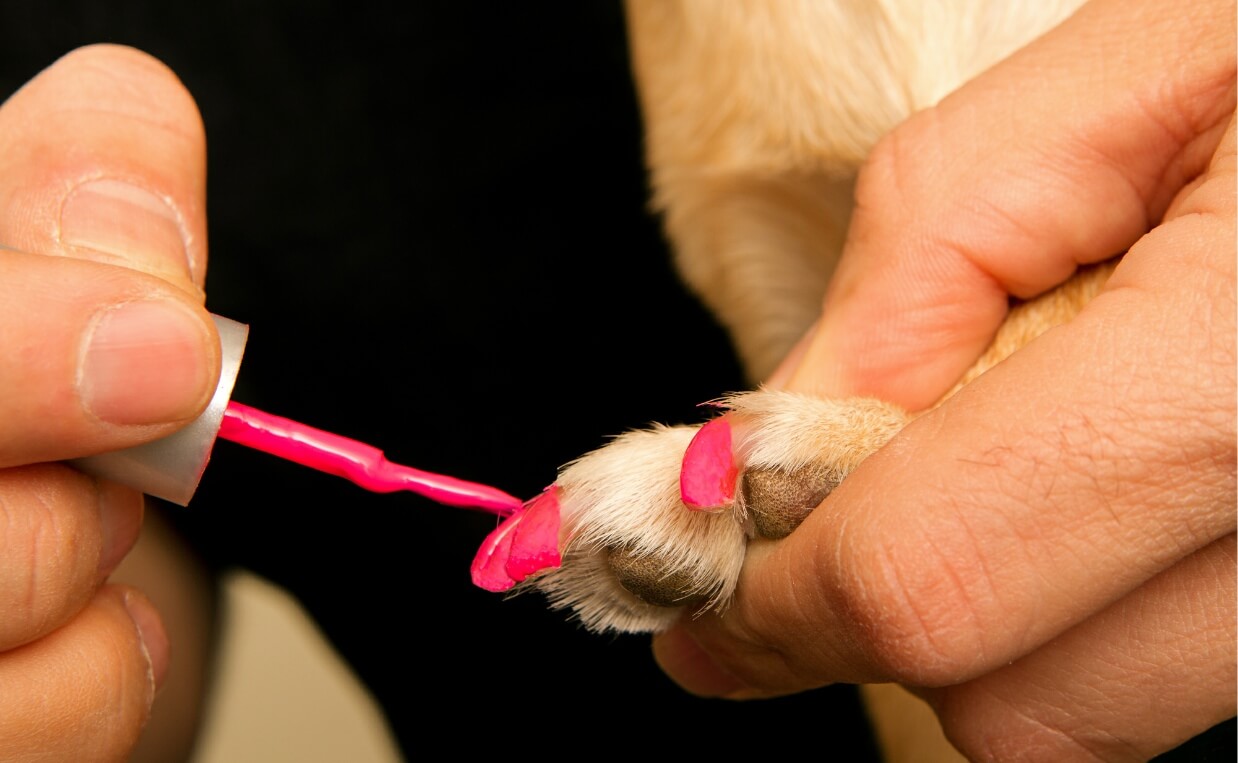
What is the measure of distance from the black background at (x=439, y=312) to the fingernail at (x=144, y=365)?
409mm

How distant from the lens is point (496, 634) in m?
1.03

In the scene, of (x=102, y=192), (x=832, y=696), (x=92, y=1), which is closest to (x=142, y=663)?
(x=102, y=192)

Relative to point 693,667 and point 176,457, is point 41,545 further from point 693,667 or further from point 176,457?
point 693,667

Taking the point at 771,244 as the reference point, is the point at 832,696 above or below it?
below

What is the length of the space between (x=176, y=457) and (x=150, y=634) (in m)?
0.22

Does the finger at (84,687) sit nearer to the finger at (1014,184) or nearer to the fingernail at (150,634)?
the fingernail at (150,634)

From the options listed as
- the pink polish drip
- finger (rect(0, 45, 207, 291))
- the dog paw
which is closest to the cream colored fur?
the dog paw

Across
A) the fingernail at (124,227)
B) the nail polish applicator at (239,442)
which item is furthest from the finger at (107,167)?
the nail polish applicator at (239,442)

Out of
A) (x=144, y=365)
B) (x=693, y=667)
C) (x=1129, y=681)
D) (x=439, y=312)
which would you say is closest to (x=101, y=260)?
(x=144, y=365)

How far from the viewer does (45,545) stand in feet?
1.71

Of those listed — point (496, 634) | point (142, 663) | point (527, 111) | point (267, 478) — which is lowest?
point (496, 634)

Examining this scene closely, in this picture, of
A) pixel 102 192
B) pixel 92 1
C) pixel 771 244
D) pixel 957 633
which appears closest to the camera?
pixel 957 633

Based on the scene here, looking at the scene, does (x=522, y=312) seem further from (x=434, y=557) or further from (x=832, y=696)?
(x=832, y=696)

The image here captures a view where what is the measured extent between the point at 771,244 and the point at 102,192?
59 centimetres
